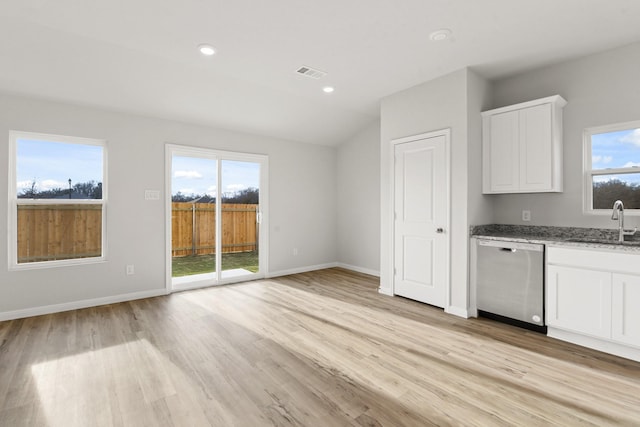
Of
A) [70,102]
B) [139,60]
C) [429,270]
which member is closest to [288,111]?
[139,60]

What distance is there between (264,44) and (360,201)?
11.5 ft

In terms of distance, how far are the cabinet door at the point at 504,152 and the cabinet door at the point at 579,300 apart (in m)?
1.05

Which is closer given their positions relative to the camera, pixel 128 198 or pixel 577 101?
pixel 577 101

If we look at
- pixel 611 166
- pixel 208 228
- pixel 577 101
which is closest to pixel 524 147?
pixel 577 101

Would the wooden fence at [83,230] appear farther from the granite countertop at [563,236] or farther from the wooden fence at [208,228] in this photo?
the granite countertop at [563,236]

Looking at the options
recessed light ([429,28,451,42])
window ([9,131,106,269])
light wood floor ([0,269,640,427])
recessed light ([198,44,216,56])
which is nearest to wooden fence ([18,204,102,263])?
window ([9,131,106,269])

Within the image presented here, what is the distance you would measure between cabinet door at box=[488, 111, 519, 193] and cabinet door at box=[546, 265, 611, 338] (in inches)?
41.3

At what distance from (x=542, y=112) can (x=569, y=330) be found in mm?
2162

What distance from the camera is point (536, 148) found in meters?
3.32

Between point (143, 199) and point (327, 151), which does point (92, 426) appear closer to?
point (143, 199)

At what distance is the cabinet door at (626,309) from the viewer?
2.50 meters

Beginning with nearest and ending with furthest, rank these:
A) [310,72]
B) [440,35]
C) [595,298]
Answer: [595,298] < [440,35] < [310,72]

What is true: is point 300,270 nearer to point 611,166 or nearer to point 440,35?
A: point 440,35

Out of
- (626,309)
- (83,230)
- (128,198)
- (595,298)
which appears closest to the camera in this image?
(626,309)
